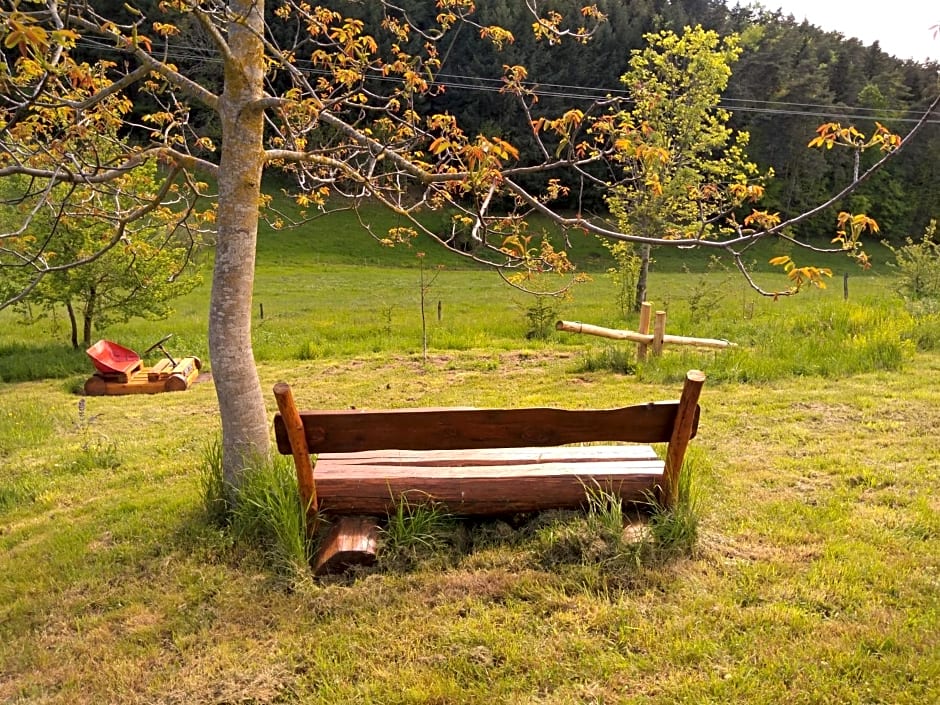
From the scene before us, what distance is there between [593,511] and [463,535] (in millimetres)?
779

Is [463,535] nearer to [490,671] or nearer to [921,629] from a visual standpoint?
[490,671]

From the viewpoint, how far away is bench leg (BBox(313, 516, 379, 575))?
142 inches

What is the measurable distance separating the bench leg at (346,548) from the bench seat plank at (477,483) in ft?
0.43

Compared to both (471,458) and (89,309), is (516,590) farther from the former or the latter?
(89,309)

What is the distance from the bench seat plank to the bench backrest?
1.07 ft

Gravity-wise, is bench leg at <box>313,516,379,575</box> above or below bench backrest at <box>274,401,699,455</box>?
below

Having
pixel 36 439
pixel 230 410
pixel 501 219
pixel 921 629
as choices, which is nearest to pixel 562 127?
pixel 501 219

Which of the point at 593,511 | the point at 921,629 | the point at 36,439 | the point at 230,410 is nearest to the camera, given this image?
the point at 921,629

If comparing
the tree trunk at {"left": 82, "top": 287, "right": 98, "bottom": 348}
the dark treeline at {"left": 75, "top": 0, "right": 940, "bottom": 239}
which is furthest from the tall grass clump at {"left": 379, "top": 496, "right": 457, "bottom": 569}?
the dark treeline at {"left": 75, "top": 0, "right": 940, "bottom": 239}

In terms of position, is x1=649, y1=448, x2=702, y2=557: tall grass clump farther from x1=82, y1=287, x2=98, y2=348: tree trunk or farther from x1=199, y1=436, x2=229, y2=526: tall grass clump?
x1=82, y1=287, x2=98, y2=348: tree trunk

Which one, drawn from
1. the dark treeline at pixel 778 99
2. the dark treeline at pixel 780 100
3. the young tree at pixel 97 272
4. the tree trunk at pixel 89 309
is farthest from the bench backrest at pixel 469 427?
the dark treeline at pixel 778 99

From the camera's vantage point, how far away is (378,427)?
350cm

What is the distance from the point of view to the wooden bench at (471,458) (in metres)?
3.51

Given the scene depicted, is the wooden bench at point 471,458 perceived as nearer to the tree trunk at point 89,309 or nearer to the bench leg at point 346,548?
the bench leg at point 346,548
